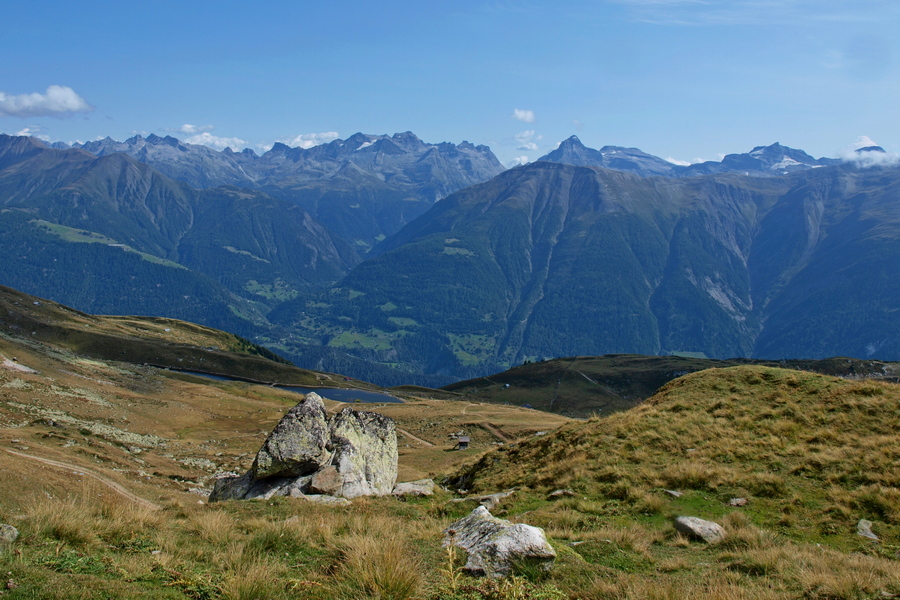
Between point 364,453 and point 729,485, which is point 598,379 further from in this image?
point 729,485

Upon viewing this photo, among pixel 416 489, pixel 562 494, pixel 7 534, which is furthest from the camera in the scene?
pixel 416 489

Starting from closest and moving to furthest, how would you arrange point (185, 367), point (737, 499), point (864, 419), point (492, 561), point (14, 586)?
point (14, 586) < point (492, 561) < point (737, 499) < point (864, 419) < point (185, 367)

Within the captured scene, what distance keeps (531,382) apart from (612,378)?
2404cm

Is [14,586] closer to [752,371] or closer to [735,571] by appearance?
[735,571]

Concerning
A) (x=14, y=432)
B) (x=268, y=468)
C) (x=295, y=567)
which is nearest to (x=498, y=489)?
(x=268, y=468)

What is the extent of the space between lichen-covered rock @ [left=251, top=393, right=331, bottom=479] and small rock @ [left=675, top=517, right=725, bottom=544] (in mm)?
18809

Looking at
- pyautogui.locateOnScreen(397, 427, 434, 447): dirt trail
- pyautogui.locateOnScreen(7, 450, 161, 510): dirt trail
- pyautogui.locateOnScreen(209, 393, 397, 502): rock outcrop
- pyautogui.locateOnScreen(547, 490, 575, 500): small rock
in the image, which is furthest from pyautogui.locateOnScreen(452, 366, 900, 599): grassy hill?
pyautogui.locateOnScreen(397, 427, 434, 447): dirt trail

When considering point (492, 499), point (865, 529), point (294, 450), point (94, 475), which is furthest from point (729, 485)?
point (94, 475)

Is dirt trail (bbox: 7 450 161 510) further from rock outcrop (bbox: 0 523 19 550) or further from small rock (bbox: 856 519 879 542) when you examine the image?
small rock (bbox: 856 519 879 542)

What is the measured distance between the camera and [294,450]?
2822 centimetres

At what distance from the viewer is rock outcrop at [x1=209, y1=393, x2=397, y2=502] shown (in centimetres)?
2689

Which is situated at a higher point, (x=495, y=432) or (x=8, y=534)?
(x=8, y=534)

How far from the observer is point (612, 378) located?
16850 cm

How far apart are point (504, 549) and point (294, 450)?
19.8m
